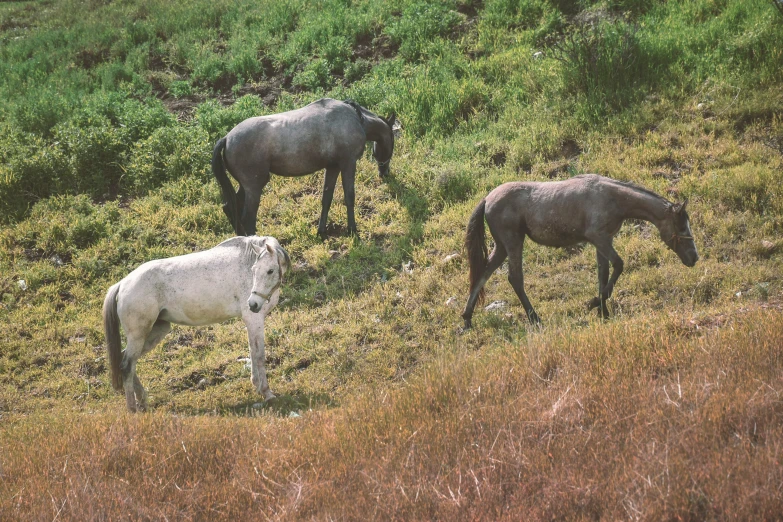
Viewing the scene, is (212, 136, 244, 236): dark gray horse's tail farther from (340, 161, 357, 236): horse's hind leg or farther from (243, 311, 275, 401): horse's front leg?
(243, 311, 275, 401): horse's front leg

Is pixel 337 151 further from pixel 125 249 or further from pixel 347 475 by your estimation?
pixel 347 475

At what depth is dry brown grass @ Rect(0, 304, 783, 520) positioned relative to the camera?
5496 mm

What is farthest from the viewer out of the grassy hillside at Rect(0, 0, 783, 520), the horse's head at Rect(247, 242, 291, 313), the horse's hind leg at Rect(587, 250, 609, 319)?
the horse's hind leg at Rect(587, 250, 609, 319)

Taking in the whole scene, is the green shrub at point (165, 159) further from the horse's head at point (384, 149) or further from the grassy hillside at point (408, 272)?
the horse's head at point (384, 149)

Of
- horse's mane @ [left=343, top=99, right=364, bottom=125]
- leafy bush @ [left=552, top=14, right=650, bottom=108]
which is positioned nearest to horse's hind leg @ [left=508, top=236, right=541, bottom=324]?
horse's mane @ [left=343, top=99, right=364, bottom=125]

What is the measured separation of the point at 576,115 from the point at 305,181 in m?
4.72

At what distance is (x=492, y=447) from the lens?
6.07m

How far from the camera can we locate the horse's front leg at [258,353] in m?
8.63

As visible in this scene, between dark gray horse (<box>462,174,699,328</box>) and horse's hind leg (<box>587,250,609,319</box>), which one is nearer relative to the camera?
dark gray horse (<box>462,174,699,328</box>)

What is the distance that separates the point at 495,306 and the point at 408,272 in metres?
1.63

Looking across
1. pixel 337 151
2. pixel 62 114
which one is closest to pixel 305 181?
pixel 337 151

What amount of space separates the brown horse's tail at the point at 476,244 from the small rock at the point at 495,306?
542mm

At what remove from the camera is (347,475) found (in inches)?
245

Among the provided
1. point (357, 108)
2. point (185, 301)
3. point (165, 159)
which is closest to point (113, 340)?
point (185, 301)
